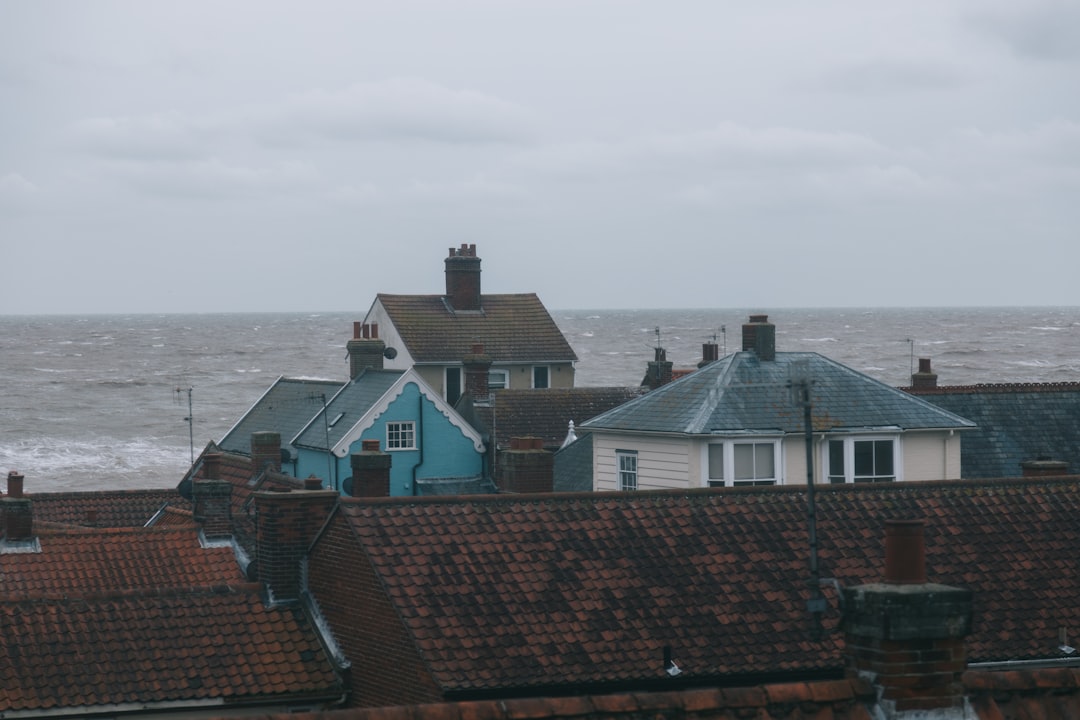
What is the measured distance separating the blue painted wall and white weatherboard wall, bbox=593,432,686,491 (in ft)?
28.3

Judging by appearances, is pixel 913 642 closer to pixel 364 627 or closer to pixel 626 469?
pixel 364 627

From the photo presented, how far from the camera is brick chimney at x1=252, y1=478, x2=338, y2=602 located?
20891mm

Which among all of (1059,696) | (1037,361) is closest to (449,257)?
(1059,696)

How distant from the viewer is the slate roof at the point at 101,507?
35.2 meters

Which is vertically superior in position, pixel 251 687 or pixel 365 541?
pixel 365 541

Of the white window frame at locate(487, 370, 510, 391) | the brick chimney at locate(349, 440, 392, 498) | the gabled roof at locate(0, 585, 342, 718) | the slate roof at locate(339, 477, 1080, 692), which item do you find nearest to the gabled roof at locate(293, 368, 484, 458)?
the white window frame at locate(487, 370, 510, 391)

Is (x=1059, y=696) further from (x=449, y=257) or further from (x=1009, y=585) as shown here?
(x=449, y=257)

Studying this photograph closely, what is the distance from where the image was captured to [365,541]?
64.4ft

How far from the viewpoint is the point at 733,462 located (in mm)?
31953

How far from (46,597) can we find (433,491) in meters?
22.8

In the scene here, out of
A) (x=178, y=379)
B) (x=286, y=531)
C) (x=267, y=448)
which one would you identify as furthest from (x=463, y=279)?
(x=178, y=379)

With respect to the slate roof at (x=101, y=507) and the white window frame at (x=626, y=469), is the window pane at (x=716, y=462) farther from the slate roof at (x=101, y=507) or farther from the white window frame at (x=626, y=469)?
the slate roof at (x=101, y=507)

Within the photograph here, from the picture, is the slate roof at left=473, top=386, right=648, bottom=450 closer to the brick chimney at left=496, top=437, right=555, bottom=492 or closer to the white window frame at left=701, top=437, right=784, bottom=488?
the white window frame at left=701, top=437, right=784, bottom=488

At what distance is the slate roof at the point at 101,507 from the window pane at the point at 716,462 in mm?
11846
